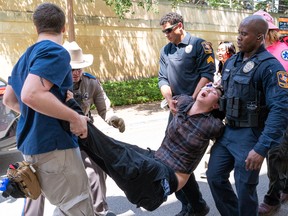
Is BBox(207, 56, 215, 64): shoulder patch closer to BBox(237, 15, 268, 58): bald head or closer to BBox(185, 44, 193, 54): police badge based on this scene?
BBox(185, 44, 193, 54): police badge

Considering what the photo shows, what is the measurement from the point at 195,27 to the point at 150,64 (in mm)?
3022

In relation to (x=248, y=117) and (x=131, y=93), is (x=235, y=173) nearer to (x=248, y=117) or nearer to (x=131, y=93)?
(x=248, y=117)

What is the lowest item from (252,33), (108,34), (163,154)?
(108,34)

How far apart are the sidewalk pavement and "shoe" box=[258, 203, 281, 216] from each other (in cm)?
6

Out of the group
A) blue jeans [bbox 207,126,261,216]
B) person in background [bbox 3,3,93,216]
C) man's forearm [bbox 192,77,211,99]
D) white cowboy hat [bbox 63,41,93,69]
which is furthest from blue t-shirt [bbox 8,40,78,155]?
man's forearm [bbox 192,77,211,99]

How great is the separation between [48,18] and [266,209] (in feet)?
8.91

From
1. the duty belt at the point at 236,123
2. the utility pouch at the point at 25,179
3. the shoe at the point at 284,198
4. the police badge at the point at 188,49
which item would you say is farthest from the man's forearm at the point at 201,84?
the utility pouch at the point at 25,179

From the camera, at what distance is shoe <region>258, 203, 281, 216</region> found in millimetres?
3635

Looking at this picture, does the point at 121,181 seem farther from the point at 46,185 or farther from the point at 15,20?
the point at 15,20

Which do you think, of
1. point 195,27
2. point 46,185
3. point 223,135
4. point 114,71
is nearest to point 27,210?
point 46,185

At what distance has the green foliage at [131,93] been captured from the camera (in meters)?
11.0

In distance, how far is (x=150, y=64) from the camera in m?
15.5

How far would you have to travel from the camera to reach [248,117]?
9.20ft

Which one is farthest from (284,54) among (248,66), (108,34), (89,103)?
(108,34)
